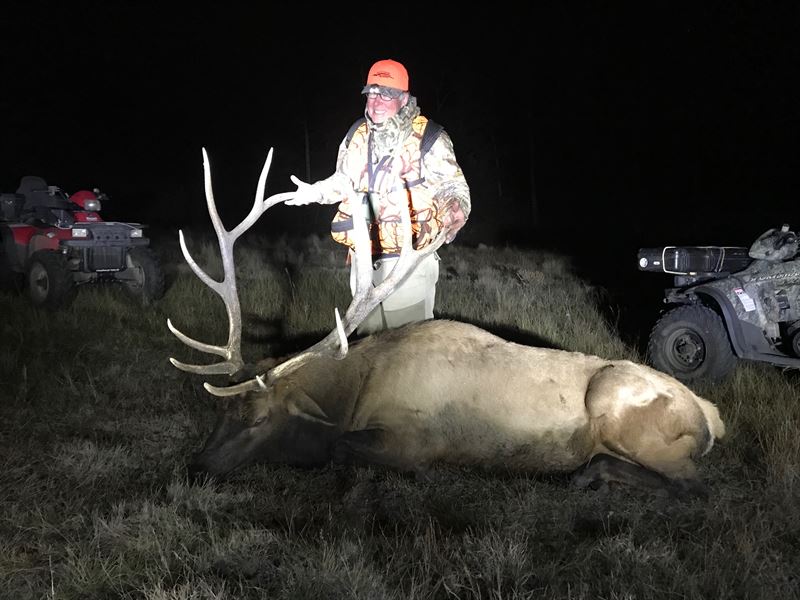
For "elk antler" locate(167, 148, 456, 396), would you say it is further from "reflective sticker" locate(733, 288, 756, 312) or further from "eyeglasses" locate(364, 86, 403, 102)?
"reflective sticker" locate(733, 288, 756, 312)

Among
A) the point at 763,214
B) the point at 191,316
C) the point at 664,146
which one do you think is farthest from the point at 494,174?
the point at 191,316

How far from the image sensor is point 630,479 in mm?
3982

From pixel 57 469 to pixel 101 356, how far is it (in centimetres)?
261

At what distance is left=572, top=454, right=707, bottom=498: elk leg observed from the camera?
12.9 feet

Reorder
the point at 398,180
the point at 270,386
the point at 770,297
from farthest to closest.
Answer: the point at 770,297
the point at 398,180
the point at 270,386

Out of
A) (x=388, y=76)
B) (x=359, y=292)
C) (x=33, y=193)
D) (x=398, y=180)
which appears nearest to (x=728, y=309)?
(x=398, y=180)

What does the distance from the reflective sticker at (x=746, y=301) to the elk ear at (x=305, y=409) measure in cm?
330

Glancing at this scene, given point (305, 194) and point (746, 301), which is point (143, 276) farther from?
point (746, 301)

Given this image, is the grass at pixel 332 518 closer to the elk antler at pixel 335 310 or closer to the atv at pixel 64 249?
the elk antler at pixel 335 310

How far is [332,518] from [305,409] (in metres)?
0.92

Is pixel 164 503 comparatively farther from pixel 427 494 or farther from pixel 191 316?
pixel 191 316

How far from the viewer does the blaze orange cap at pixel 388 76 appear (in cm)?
490

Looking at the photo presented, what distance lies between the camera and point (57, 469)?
13.7ft

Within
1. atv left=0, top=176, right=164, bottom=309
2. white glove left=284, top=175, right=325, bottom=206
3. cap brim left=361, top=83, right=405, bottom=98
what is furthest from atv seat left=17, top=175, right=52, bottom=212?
cap brim left=361, top=83, right=405, bottom=98
